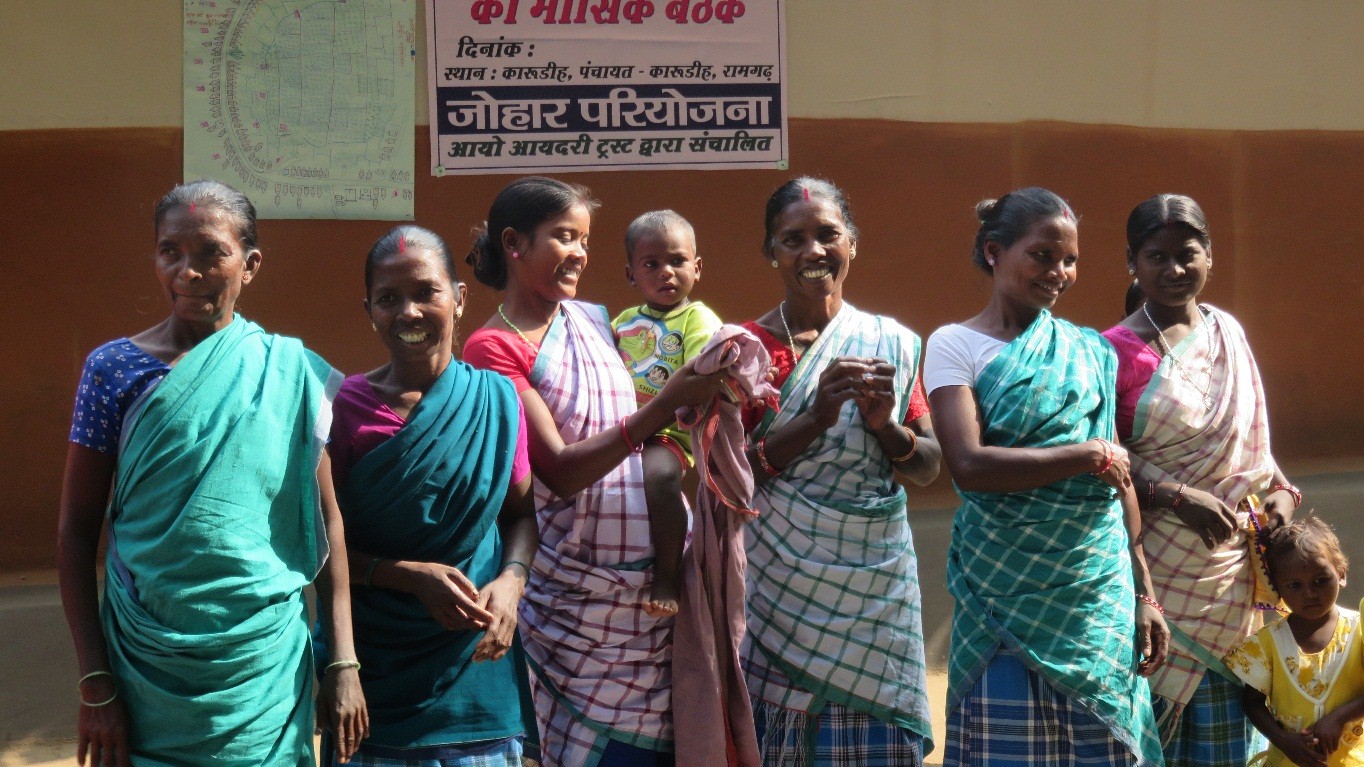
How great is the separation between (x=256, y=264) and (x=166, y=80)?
3.37m

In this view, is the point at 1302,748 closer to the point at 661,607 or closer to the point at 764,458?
the point at 764,458

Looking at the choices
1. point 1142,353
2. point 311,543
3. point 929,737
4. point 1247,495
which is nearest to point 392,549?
point 311,543

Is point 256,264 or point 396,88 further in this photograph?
point 396,88

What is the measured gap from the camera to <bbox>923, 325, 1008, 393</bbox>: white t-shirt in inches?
133

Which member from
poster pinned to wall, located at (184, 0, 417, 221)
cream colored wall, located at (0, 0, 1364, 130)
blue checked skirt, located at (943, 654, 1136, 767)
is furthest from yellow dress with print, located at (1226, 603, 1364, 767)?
poster pinned to wall, located at (184, 0, 417, 221)

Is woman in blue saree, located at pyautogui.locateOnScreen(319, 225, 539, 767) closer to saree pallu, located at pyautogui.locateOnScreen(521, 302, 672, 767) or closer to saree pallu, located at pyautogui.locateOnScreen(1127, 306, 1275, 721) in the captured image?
saree pallu, located at pyautogui.locateOnScreen(521, 302, 672, 767)

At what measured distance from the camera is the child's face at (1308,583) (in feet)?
11.6

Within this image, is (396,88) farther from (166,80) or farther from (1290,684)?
(1290,684)

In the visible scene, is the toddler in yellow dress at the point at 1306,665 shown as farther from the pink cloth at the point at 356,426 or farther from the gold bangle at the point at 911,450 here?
the pink cloth at the point at 356,426

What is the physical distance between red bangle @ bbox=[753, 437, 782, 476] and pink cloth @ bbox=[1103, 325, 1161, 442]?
1065 millimetres

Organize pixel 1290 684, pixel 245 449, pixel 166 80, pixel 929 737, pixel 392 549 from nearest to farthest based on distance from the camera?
1. pixel 245 449
2. pixel 392 549
3. pixel 929 737
4. pixel 1290 684
5. pixel 166 80

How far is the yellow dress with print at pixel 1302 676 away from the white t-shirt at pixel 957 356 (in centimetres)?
113

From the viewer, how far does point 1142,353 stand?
11.8ft

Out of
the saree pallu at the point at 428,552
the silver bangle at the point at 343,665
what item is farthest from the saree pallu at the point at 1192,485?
the silver bangle at the point at 343,665
